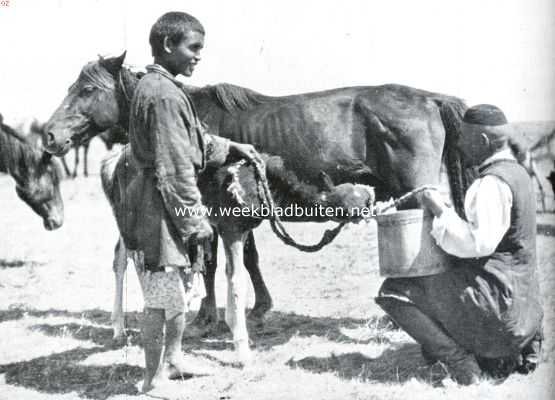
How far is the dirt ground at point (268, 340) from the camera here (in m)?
3.54

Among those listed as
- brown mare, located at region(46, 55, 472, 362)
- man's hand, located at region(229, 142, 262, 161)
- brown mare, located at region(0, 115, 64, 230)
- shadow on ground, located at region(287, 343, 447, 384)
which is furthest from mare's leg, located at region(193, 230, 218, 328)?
brown mare, located at region(0, 115, 64, 230)

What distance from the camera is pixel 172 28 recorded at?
3.30 metres

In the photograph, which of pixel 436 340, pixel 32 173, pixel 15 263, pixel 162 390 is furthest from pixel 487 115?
pixel 15 263

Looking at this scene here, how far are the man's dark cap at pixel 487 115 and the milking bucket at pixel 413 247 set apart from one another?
619 millimetres

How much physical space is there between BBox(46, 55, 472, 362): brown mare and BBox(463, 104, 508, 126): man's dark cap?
60.4 inches

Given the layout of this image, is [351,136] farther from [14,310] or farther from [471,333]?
[14,310]

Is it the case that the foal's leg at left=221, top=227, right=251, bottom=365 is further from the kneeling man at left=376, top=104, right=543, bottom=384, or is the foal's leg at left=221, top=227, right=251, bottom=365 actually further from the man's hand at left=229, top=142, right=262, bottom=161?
the kneeling man at left=376, top=104, right=543, bottom=384

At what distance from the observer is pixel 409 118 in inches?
192

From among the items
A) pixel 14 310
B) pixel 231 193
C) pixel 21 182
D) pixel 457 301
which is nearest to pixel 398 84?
pixel 231 193

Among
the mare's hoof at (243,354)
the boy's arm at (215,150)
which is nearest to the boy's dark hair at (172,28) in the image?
the boy's arm at (215,150)

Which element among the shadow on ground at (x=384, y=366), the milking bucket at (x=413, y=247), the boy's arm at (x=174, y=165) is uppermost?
the boy's arm at (x=174, y=165)

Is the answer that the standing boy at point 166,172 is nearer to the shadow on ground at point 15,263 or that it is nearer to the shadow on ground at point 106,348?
the shadow on ground at point 106,348

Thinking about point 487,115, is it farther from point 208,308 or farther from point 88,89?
point 88,89

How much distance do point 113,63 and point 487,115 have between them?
3.05 m
